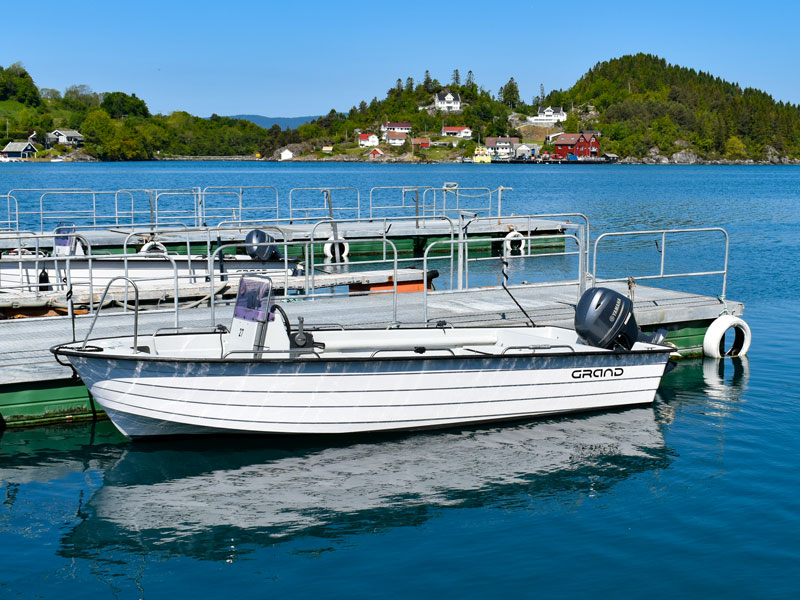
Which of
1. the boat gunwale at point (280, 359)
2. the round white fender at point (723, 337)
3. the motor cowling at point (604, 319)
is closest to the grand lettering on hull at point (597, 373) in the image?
the motor cowling at point (604, 319)

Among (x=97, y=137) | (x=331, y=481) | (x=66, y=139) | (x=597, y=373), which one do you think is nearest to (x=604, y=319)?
(x=597, y=373)

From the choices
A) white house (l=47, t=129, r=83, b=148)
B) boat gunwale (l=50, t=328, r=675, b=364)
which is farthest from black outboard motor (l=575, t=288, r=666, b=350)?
white house (l=47, t=129, r=83, b=148)

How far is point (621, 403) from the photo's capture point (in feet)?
38.8

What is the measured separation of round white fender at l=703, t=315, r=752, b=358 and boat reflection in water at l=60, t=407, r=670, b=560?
139 inches

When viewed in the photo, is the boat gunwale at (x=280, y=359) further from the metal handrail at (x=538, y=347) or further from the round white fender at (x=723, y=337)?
the round white fender at (x=723, y=337)

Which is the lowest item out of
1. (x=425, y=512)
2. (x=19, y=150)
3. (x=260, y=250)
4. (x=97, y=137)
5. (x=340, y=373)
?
(x=425, y=512)

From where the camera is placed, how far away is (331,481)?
31.0 ft

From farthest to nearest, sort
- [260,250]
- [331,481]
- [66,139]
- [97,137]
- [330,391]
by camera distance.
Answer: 1. [66,139]
2. [97,137]
3. [260,250]
4. [330,391]
5. [331,481]

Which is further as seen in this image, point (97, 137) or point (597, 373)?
point (97, 137)

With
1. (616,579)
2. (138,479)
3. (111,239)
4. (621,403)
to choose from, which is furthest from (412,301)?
(111,239)

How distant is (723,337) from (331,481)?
8.02m

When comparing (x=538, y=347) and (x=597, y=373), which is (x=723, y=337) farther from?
(x=538, y=347)

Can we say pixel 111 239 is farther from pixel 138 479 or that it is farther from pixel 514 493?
pixel 514 493

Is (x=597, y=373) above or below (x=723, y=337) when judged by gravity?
above
